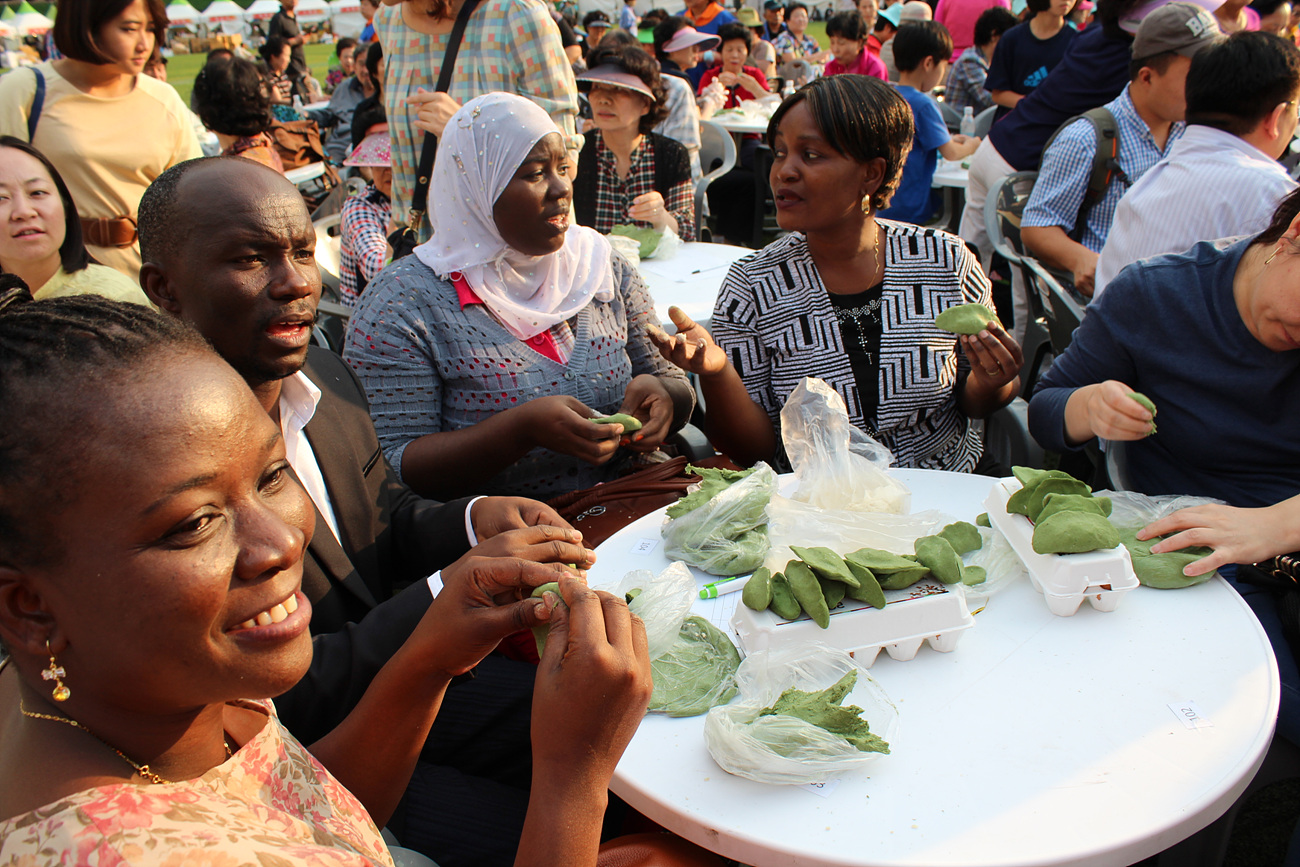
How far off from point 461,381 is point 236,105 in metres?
3.37

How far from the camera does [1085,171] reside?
3967 mm

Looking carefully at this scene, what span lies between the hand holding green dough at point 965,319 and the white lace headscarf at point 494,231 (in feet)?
3.65

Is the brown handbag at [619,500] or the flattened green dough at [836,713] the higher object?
the flattened green dough at [836,713]

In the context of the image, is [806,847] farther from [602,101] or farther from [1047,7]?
[1047,7]

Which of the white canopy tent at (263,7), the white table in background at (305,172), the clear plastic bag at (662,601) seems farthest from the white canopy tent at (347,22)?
the clear plastic bag at (662,601)

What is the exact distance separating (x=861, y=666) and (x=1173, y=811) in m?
0.52

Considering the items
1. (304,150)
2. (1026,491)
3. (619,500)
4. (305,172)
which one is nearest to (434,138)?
(619,500)

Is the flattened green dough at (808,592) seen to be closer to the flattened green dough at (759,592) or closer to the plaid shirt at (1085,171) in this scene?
the flattened green dough at (759,592)

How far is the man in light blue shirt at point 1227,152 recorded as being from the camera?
289 centimetres

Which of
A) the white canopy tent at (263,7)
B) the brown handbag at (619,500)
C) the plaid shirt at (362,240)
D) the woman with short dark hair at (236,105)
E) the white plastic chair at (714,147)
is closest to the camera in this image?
the brown handbag at (619,500)

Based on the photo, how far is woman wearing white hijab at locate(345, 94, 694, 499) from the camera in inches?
98.7

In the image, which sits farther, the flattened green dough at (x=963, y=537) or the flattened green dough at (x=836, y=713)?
the flattened green dough at (x=963, y=537)

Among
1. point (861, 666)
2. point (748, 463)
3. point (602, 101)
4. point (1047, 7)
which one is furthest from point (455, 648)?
point (1047, 7)

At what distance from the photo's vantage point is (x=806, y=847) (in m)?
1.24
